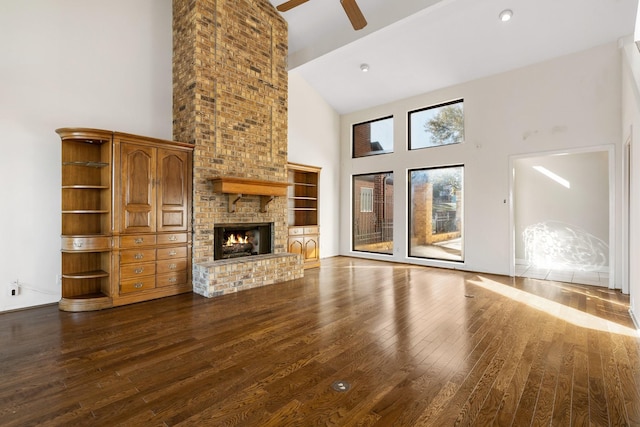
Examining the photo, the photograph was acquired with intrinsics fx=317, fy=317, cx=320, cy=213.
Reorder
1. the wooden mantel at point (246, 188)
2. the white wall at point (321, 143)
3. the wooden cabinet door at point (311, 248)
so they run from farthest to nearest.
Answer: the white wall at point (321, 143) < the wooden cabinet door at point (311, 248) < the wooden mantel at point (246, 188)

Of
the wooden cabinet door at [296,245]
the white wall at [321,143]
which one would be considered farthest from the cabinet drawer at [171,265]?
the white wall at [321,143]

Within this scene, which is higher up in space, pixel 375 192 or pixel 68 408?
pixel 375 192

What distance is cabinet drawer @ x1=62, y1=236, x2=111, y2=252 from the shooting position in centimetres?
382

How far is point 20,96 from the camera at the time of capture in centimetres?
383

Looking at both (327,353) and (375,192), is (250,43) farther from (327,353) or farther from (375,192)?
(327,353)

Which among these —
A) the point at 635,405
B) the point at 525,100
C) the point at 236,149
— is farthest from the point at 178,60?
the point at 635,405

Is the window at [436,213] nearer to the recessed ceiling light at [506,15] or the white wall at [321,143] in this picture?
the white wall at [321,143]

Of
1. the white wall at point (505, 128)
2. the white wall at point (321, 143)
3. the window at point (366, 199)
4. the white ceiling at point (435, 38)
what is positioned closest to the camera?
the white ceiling at point (435, 38)

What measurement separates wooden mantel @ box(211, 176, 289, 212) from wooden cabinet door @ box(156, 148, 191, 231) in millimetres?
436

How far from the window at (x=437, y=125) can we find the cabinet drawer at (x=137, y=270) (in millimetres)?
5654

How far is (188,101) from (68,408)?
4161mm

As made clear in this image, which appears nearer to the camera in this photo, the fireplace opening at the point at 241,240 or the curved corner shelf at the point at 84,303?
the curved corner shelf at the point at 84,303

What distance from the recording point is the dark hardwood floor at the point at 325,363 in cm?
189

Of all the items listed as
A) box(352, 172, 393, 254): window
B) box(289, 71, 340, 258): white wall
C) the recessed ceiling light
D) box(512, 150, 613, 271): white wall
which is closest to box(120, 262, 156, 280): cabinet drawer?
box(289, 71, 340, 258): white wall
